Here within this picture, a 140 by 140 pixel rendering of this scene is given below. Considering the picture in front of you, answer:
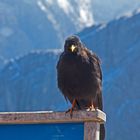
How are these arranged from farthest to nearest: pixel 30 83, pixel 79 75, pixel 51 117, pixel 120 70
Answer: pixel 30 83, pixel 120 70, pixel 79 75, pixel 51 117

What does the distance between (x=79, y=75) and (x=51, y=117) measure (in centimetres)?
285

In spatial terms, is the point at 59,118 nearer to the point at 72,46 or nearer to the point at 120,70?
the point at 72,46

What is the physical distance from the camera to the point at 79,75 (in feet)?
29.7

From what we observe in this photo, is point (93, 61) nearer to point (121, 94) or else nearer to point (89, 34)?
point (121, 94)

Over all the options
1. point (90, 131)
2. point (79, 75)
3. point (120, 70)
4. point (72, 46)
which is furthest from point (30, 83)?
point (90, 131)

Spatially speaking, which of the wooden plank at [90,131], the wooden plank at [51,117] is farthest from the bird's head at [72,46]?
the wooden plank at [90,131]

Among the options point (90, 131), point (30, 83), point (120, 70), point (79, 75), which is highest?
point (30, 83)

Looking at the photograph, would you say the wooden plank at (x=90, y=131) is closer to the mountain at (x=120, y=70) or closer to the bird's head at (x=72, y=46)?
the bird's head at (x=72, y=46)

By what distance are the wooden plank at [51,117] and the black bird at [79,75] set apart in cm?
266

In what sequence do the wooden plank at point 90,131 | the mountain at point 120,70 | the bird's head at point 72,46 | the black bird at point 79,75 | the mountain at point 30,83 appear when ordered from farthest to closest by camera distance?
the mountain at point 30,83 → the mountain at point 120,70 → the bird's head at point 72,46 → the black bird at point 79,75 → the wooden plank at point 90,131

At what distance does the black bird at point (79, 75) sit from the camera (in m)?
9.07

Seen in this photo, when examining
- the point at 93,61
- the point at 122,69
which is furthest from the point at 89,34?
the point at 93,61

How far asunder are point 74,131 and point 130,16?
161 meters

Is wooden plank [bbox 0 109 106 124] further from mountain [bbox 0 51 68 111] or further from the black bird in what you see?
mountain [bbox 0 51 68 111]
